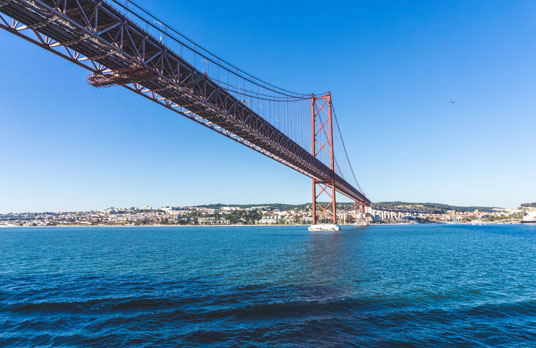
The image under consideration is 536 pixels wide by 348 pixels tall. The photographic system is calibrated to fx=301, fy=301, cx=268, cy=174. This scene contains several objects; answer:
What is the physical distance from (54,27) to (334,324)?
19.0m

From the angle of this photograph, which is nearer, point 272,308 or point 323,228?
point 272,308

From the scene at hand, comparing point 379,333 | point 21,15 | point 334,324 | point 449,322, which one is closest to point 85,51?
point 21,15

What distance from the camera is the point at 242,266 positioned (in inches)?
875

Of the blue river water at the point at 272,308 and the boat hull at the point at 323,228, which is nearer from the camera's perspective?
the blue river water at the point at 272,308

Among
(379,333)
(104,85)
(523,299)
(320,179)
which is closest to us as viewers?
(379,333)

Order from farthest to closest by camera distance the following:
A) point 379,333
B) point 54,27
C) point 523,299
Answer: point 54,27 → point 523,299 → point 379,333

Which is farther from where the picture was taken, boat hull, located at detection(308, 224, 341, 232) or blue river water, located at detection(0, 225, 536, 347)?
boat hull, located at detection(308, 224, 341, 232)

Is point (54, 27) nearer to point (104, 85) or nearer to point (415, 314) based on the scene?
point (104, 85)

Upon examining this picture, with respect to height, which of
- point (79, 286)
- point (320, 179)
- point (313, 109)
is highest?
point (313, 109)

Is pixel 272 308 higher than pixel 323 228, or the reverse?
pixel 272 308

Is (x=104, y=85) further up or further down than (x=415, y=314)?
further up

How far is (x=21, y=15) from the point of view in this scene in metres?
14.2

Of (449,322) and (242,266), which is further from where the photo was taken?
(242,266)

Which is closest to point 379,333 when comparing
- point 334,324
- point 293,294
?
point 334,324
